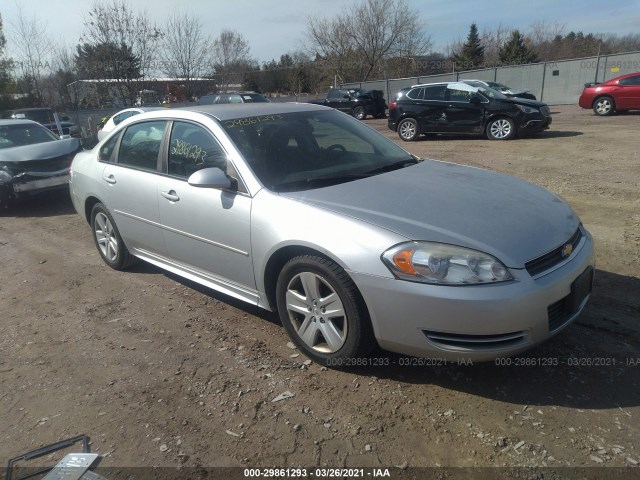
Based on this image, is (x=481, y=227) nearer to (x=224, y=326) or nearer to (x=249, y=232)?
(x=249, y=232)

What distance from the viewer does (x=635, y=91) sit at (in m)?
17.9

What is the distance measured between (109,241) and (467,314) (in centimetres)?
390

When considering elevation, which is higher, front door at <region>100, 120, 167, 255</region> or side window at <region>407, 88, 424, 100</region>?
side window at <region>407, 88, 424, 100</region>

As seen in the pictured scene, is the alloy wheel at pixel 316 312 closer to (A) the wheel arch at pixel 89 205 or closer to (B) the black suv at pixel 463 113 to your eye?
(A) the wheel arch at pixel 89 205

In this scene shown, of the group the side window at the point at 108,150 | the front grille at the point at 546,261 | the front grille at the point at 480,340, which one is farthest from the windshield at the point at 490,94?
the front grille at the point at 480,340

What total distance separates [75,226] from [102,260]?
7.16 feet

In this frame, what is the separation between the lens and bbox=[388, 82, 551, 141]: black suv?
543 inches

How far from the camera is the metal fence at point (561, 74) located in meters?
27.2

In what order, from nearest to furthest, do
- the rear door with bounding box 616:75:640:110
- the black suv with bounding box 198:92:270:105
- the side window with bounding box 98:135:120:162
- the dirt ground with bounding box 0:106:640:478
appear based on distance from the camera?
the dirt ground with bounding box 0:106:640:478
the side window with bounding box 98:135:120:162
the rear door with bounding box 616:75:640:110
the black suv with bounding box 198:92:270:105

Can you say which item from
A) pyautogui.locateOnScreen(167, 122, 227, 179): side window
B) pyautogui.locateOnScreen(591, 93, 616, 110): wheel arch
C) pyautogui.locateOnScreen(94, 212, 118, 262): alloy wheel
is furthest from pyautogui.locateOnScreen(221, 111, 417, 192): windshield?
pyautogui.locateOnScreen(591, 93, 616, 110): wheel arch

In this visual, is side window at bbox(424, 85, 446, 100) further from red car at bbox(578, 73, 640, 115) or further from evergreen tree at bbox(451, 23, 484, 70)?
evergreen tree at bbox(451, 23, 484, 70)

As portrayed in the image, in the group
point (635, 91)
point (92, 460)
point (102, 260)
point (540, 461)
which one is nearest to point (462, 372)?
point (540, 461)

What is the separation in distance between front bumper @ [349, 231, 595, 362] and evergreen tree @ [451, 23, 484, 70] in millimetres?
54536

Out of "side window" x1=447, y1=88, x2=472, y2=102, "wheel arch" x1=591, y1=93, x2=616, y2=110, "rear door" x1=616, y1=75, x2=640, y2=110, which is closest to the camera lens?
"side window" x1=447, y1=88, x2=472, y2=102
